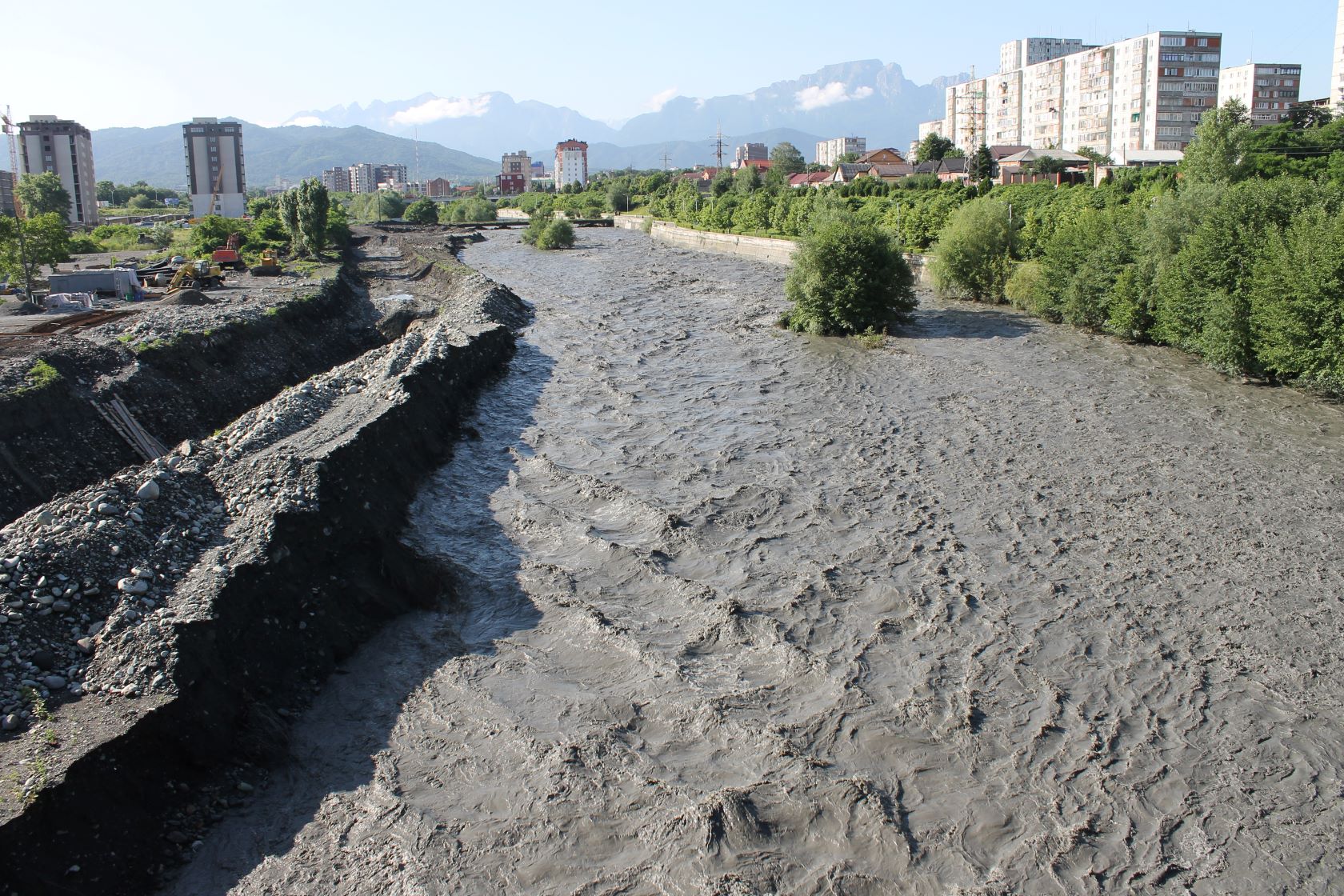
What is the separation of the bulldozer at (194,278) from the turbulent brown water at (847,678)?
2626cm

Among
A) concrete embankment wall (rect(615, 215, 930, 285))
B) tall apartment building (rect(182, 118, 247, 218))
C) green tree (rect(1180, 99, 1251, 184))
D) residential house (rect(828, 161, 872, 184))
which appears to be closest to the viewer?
green tree (rect(1180, 99, 1251, 184))

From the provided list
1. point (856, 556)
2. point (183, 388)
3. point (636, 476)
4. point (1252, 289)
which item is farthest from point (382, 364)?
point (1252, 289)

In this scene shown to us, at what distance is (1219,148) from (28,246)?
2351 inches

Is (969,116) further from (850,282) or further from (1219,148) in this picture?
(850,282)

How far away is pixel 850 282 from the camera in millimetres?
39688

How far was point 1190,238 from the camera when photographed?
31.2 metres

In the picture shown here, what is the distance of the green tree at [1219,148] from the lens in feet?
170

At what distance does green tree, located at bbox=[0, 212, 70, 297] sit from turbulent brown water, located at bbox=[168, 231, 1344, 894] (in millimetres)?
28074

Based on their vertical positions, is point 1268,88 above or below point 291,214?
above

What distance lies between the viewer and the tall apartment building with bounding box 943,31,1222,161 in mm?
125750

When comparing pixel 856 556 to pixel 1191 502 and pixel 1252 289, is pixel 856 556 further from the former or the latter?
pixel 1252 289

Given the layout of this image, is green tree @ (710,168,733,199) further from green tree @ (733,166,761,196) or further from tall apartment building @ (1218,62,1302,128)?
tall apartment building @ (1218,62,1302,128)

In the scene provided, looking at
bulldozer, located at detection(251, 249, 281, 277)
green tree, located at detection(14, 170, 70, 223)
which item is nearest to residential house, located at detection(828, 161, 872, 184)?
bulldozer, located at detection(251, 249, 281, 277)

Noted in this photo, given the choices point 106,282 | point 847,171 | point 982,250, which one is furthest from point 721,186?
point 106,282
